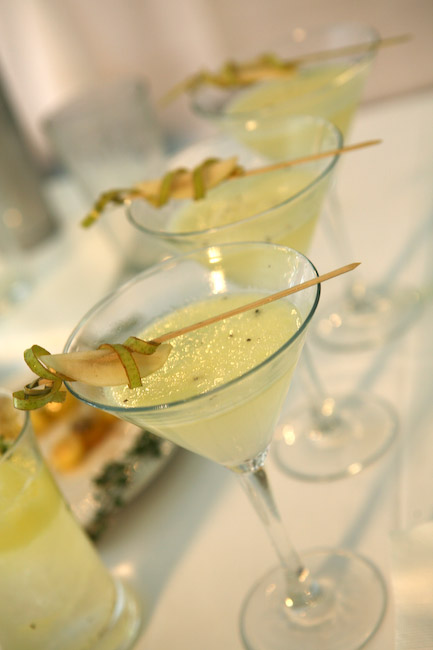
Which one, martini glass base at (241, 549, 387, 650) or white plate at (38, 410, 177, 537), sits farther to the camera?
white plate at (38, 410, 177, 537)

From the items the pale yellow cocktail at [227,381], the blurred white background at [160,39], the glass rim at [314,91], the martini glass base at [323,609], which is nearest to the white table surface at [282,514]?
the martini glass base at [323,609]

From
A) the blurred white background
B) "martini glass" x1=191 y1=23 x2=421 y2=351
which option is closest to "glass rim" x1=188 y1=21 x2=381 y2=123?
"martini glass" x1=191 y1=23 x2=421 y2=351

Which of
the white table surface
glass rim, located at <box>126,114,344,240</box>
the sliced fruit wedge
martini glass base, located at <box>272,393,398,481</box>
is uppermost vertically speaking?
the sliced fruit wedge

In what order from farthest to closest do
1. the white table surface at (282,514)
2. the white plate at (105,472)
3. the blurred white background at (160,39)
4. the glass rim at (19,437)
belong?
the blurred white background at (160,39), the white plate at (105,472), the white table surface at (282,514), the glass rim at (19,437)

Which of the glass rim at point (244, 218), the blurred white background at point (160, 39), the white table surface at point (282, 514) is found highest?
the glass rim at point (244, 218)

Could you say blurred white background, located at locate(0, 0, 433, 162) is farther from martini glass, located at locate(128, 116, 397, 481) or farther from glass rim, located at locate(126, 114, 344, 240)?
glass rim, located at locate(126, 114, 344, 240)

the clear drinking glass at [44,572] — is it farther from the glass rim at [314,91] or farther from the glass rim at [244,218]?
the glass rim at [314,91]

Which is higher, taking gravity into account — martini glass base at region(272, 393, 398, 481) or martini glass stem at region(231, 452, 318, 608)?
martini glass stem at region(231, 452, 318, 608)
